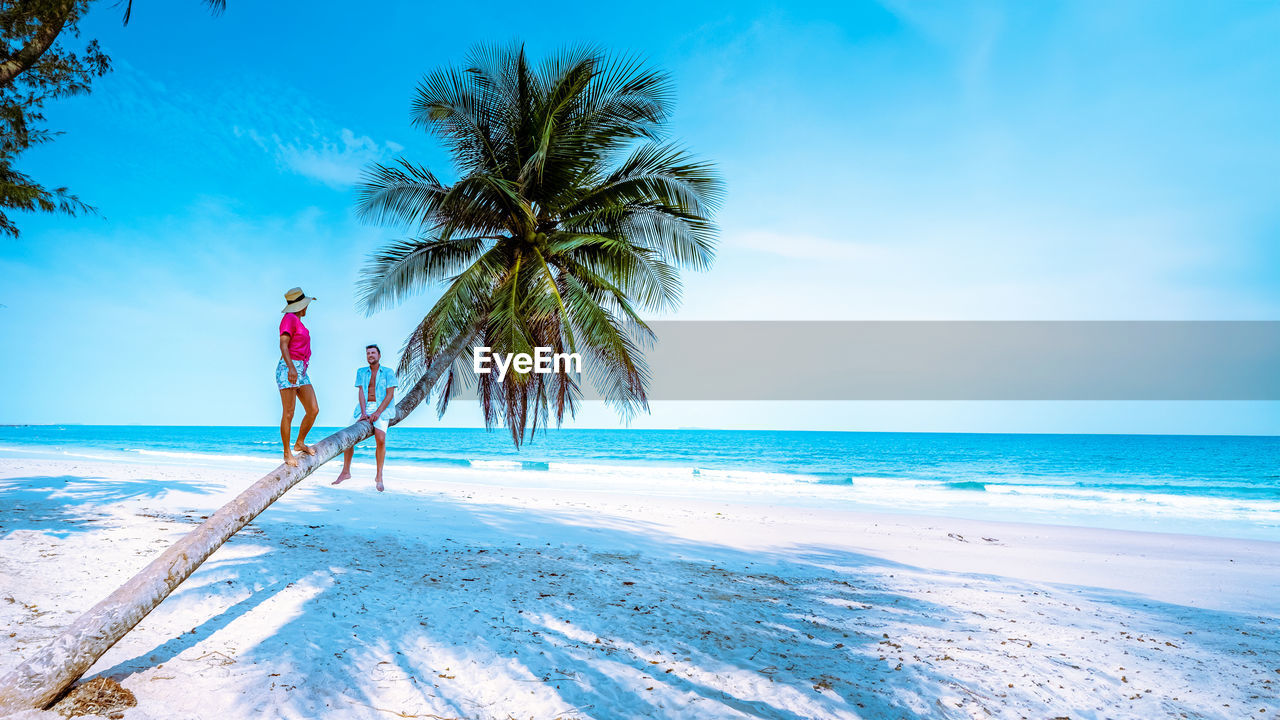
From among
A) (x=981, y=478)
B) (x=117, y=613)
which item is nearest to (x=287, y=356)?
(x=117, y=613)

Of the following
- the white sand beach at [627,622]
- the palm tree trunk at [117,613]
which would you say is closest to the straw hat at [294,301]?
the palm tree trunk at [117,613]

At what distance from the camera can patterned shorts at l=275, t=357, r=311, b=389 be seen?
12.7 feet

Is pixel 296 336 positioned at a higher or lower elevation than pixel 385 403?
higher

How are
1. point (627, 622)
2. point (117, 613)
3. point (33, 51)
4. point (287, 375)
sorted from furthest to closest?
1. point (627, 622)
2. point (33, 51)
3. point (287, 375)
4. point (117, 613)

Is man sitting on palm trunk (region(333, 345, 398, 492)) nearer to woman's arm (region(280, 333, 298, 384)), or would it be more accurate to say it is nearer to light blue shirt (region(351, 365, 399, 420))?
light blue shirt (region(351, 365, 399, 420))

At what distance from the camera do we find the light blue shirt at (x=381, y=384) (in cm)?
505

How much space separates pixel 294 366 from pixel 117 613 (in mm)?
1604

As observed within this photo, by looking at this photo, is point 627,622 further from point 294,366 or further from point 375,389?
point 294,366

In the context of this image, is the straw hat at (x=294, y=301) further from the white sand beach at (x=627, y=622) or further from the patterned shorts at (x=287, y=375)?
the white sand beach at (x=627, y=622)

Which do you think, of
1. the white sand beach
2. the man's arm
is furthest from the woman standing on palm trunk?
the white sand beach

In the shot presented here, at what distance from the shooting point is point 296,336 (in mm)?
3908

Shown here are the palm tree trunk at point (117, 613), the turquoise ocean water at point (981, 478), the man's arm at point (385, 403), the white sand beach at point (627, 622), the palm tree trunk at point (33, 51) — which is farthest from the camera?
the turquoise ocean water at point (981, 478)

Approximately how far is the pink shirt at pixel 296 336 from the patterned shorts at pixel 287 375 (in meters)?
0.05

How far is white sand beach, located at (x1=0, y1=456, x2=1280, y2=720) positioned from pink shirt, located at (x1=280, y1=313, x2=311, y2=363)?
6.83ft
